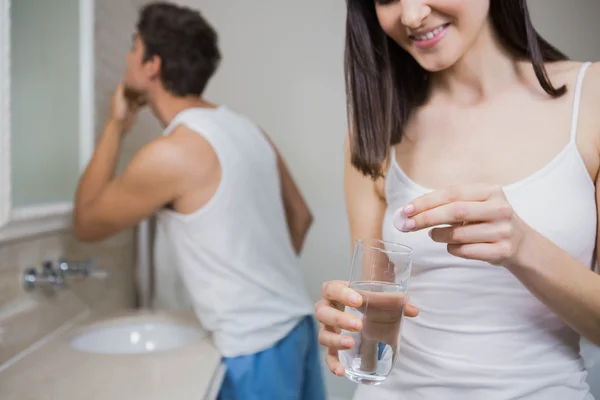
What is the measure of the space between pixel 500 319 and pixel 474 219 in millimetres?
249

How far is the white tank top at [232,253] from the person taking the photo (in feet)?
4.17

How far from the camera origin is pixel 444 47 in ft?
2.49

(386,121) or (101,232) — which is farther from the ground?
(386,121)

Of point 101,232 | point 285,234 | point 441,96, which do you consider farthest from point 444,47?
point 101,232

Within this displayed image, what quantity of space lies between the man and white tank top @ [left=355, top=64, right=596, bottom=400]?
51 cm

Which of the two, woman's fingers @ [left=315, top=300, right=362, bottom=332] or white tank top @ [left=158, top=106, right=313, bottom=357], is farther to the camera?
white tank top @ [left=158, top=106, right=313, bottom=357]

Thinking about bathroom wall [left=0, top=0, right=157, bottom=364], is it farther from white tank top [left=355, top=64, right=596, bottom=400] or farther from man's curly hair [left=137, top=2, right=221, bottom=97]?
white tank top [left=355, top=64, right=596, bottom=400]

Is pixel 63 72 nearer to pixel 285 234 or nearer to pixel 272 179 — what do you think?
pixel 272 179

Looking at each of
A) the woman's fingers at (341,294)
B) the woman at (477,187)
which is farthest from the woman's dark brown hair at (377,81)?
the woman's fingers at (341,294)

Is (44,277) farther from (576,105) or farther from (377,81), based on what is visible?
(576,105)

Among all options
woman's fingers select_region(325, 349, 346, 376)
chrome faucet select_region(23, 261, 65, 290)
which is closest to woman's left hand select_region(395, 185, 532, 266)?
woman's fingers select_region(325, 349, 346, 376)

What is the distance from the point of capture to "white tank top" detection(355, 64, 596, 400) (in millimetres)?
712

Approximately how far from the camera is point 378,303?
630 millimetres

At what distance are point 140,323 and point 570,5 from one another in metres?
1.46
